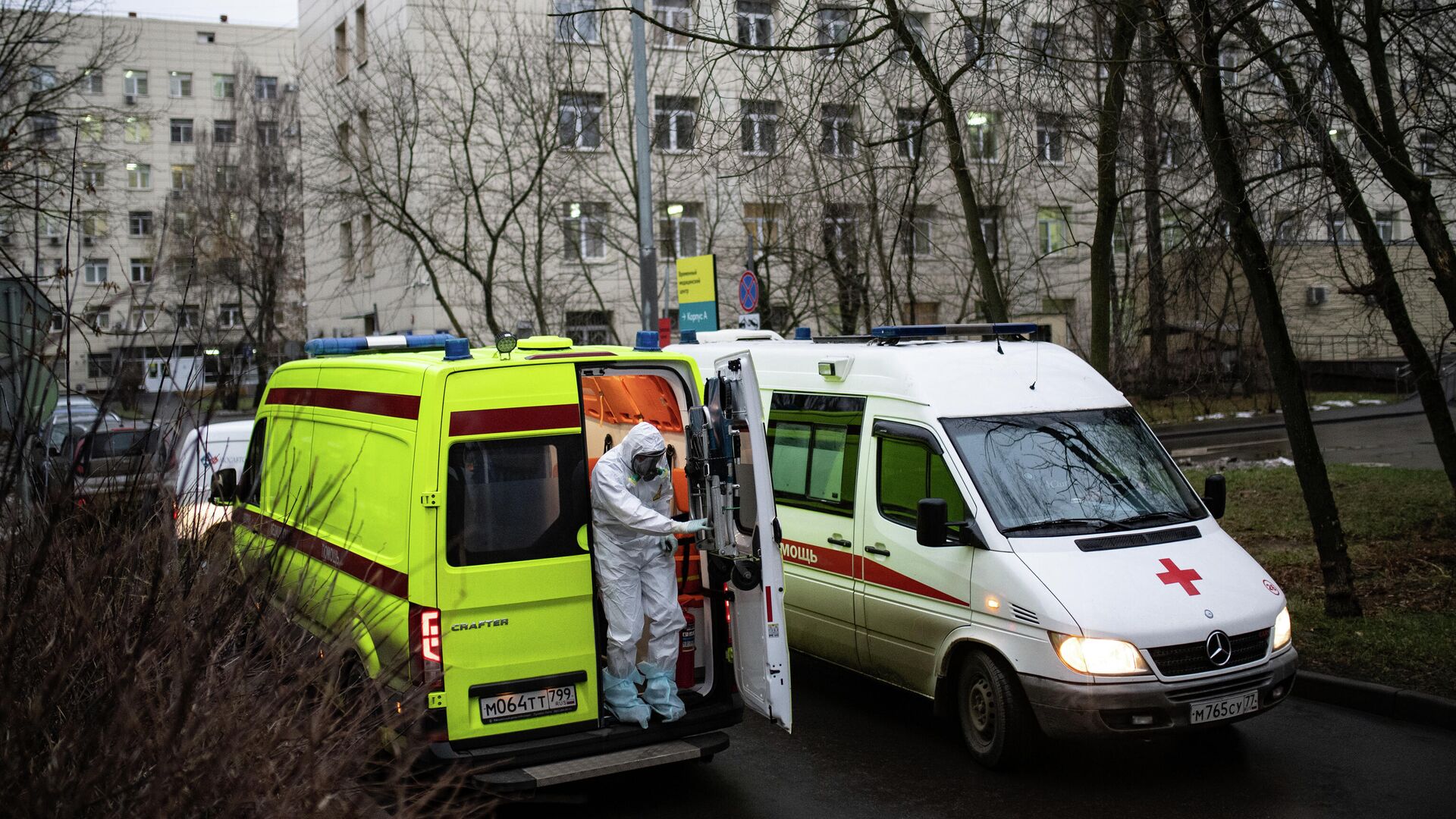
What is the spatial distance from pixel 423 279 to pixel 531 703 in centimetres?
2933

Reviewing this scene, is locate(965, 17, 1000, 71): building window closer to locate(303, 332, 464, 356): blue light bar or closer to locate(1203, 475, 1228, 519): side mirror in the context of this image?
locate(1203, 475, 1228, 519): side mirror

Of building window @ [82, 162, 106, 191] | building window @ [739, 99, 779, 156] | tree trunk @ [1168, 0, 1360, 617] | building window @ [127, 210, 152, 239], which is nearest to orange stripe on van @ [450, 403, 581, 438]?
building window @ [82, 162, 106, 191]

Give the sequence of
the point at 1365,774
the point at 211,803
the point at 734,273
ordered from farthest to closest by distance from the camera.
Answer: the point at 734,273
the point at 1365,774
the point at 211,803

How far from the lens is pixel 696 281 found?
64.9 feet

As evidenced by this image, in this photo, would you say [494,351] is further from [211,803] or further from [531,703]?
[211,803]

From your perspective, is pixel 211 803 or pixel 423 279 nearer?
pixel 211 803

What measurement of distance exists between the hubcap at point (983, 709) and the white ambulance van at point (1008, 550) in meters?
0.01

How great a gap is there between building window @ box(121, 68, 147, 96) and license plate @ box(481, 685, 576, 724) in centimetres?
6523

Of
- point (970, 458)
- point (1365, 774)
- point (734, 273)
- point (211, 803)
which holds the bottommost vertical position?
point (1365, 774)

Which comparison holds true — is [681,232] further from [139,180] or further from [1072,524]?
[139,180]

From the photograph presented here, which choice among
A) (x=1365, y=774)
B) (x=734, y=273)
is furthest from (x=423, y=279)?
(x=1365, y=774)

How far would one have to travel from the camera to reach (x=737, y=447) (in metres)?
6.41

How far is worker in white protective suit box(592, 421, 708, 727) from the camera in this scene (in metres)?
6.22

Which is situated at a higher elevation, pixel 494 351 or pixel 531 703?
pixel 494 351
